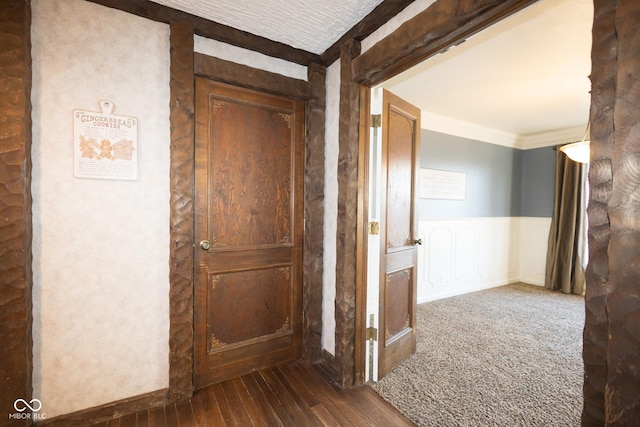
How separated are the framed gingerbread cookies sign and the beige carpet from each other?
7.44ft

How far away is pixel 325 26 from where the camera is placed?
1.98 m

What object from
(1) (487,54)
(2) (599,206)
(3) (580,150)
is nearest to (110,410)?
(2) (599,206)

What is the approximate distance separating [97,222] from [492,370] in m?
3.04

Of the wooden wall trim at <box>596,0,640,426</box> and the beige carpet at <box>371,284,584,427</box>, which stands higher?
the wooden wall trim at <box>596,0,640,426</box>

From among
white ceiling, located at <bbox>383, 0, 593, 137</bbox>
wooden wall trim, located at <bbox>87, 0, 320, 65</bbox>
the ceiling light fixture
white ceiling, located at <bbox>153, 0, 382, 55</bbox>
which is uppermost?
white ceiling, located at <bbox>383, 0, 593, 137</bbox>

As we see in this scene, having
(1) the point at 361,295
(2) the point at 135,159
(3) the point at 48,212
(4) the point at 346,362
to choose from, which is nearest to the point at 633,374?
(1) the point at 361,295

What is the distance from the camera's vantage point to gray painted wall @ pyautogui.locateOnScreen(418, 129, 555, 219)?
4.11 metres

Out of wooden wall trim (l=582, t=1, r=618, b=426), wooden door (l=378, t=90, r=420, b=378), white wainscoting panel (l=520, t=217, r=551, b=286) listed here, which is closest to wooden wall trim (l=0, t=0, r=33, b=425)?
wooden door (l=378, t=90, r=420, b=378)

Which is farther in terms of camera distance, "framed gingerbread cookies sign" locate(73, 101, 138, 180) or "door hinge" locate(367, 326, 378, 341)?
"door hinge" locate(367, 326, 378, 341)

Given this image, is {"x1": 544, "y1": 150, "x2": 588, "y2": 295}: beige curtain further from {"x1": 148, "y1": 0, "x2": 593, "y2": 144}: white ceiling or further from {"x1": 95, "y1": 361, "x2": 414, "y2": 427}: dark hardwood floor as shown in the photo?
{"x1": 95, "y1": 361, "x2": 414, "y2": 427}: dark hardwood floor

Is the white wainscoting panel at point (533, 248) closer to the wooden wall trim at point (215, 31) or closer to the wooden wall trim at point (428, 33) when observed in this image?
the wooden wall trim at point (428, 33)

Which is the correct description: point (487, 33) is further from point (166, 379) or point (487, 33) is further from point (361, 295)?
point (166, 379)

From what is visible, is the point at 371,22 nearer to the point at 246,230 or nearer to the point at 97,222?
the point at 246,230

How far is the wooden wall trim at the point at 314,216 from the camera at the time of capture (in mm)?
2328
